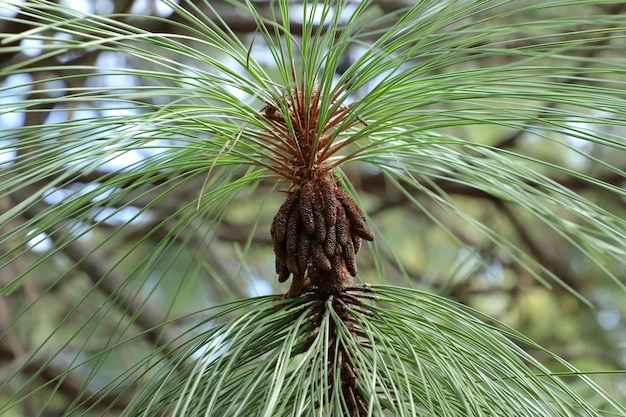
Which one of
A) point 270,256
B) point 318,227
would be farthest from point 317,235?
point 270,256

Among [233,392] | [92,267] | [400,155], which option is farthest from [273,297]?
[92,267]

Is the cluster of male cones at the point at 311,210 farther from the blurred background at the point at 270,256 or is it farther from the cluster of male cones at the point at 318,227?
the blurred background at the point at 270,256

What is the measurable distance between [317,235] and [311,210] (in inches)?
0.9

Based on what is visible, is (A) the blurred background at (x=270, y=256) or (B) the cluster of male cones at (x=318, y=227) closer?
(B) the cluster of male cones at (x=318, y=227)

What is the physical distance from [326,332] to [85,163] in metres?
0.26


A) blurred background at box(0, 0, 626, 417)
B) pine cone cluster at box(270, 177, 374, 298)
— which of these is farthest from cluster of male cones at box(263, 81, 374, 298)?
blurred background at box(0, 0, 626, 417)

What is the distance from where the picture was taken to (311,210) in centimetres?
72

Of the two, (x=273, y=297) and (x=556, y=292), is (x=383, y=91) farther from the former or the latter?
(x=556, y=292)

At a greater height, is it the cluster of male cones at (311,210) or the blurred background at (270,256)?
the cluster of male cones at (311,210)

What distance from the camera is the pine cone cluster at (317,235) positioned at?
0.72 metres

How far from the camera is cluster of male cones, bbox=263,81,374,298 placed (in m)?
0.72

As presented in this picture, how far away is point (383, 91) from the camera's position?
707 millimetres

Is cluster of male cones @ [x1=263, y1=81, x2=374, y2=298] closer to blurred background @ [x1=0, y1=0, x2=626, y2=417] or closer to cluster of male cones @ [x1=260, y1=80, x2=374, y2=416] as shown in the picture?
cluster of male cones @ [x1=260, y1=80, x2=374, y2=416]

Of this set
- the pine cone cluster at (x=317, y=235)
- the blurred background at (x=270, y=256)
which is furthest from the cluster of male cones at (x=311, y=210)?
the blurred background at (x=270, y=256)
